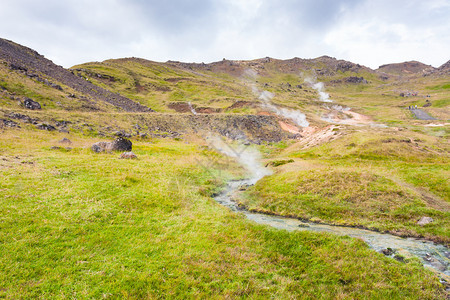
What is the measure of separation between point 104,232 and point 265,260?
1203 cm

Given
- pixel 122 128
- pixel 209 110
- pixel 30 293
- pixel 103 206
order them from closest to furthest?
1. pixel 30 293
2. pixel 103 206
3. pixel 122 128
4. pixel 209 110

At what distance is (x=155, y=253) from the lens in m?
14.4

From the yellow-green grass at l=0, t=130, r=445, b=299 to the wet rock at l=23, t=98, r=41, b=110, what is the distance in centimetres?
4488

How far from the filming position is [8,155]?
27.7 m

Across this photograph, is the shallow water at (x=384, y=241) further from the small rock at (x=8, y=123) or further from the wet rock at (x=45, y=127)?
the small rock at (x=8, y=123)

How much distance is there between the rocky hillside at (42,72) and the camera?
3076 inches

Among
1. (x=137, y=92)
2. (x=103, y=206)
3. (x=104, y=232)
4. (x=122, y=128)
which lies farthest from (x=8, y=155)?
(x=137, y=92)

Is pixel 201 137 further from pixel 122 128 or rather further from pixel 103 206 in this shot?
pixel 103 206

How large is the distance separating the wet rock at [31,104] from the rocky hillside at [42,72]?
76.8 feet

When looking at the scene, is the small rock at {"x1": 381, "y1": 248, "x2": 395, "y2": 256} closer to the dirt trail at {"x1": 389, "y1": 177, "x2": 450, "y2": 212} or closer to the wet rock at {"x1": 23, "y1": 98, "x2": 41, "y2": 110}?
the dirt trail at {"x1": 389, "y1": 177, "x2": 450, "y2": 212}

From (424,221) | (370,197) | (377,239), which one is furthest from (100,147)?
(424,221)

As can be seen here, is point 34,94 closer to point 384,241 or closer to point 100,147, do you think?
point 100,147

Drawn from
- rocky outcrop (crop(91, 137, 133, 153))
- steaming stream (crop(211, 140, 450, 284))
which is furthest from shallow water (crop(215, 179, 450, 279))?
rocky outcrop (crop(91, 137, 133, 153))

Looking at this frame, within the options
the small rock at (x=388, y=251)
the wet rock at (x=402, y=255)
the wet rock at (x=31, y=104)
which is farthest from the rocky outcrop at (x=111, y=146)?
the wet rock at (x=402, y=255)
